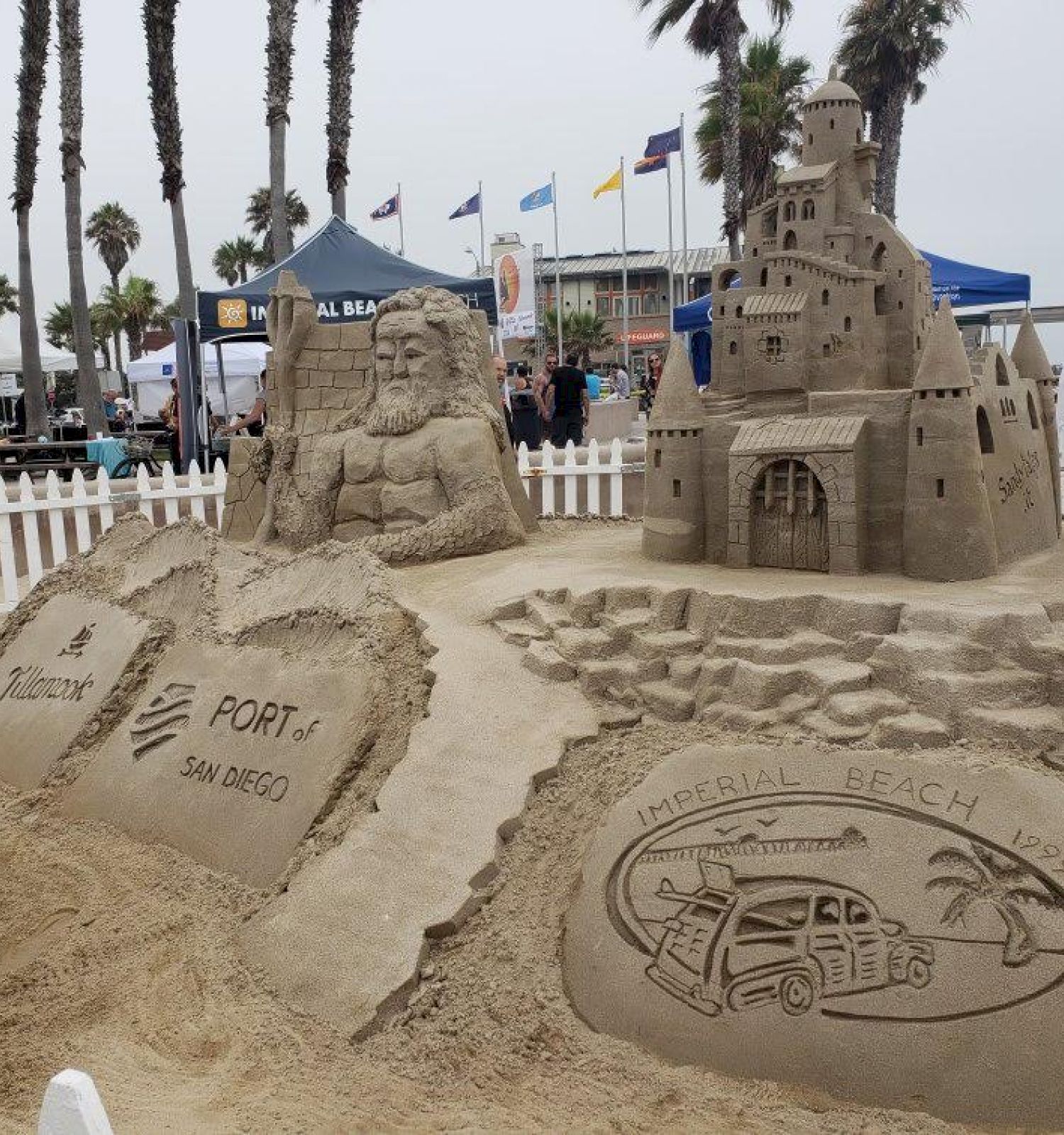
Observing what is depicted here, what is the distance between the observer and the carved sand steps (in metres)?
3.73

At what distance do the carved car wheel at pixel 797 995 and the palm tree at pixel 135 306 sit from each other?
4181 centimetres

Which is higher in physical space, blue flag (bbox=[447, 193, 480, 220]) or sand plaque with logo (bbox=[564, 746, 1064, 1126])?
blue flag (bbox=[447, 193, 480, 220])

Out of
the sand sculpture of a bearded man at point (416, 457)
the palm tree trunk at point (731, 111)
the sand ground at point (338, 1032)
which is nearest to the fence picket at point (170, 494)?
the sand sculpture of a bearded man at point (416, 457)

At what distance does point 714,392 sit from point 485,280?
5589 mm

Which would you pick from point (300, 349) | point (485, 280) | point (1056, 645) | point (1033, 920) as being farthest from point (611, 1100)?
point (485, 280)

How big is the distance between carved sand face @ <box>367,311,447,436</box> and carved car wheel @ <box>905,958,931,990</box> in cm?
406

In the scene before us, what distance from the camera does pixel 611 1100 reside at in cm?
284

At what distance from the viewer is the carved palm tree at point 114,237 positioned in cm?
4450

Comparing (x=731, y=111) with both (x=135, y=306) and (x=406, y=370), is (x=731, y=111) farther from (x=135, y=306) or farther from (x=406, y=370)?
(x=135, y=306)

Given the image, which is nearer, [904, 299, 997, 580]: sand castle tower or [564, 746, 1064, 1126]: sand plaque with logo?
[564, 746, 1064, 1126]: sand plaque with logo

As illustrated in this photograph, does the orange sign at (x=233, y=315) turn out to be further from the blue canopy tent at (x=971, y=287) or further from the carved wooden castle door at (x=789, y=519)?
the carved wooden castle door at (x=789, y=519)

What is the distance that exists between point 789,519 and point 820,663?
3.49 feet

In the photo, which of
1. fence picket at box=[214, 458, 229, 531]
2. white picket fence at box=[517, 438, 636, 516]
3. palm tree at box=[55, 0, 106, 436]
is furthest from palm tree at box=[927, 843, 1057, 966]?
palm tree at box=[55, 0, 106, 436]

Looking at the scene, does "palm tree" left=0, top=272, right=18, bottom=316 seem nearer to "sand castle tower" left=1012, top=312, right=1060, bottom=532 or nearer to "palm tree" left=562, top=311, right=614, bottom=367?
"palm tree" left=562, top=311, right=614, bottom=367
